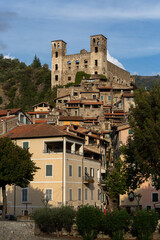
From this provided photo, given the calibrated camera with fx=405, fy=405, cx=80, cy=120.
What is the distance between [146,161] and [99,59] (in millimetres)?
101504

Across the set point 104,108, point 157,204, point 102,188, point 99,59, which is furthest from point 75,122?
point 99,59

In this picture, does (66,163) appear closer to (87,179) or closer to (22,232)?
(87,179)

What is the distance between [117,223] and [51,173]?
1446 centimetres

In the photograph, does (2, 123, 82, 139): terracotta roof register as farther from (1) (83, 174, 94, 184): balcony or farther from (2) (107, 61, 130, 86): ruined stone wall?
(2) (107, 61, 130, 86): ruined stone wall

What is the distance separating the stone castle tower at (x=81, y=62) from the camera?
135 m

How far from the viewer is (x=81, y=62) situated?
137 metres

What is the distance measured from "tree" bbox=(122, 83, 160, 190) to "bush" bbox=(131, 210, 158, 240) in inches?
122

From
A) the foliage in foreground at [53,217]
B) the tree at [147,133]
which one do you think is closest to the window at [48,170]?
the foliage in foreground at [53,217]

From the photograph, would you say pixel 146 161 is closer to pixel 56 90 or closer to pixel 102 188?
pixel 102 188

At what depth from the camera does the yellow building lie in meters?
46.8

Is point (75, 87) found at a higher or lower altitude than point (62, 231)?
higher

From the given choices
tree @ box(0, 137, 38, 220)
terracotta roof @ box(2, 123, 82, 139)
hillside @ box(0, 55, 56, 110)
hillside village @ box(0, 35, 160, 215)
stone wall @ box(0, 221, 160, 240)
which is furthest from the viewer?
hillside @ box(0, 55, 56, 110)

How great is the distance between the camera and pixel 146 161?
3622 centimetres

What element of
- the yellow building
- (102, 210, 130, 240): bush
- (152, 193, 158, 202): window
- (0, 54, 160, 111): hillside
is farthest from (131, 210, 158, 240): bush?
(0, 54, 160, 111): hillside
